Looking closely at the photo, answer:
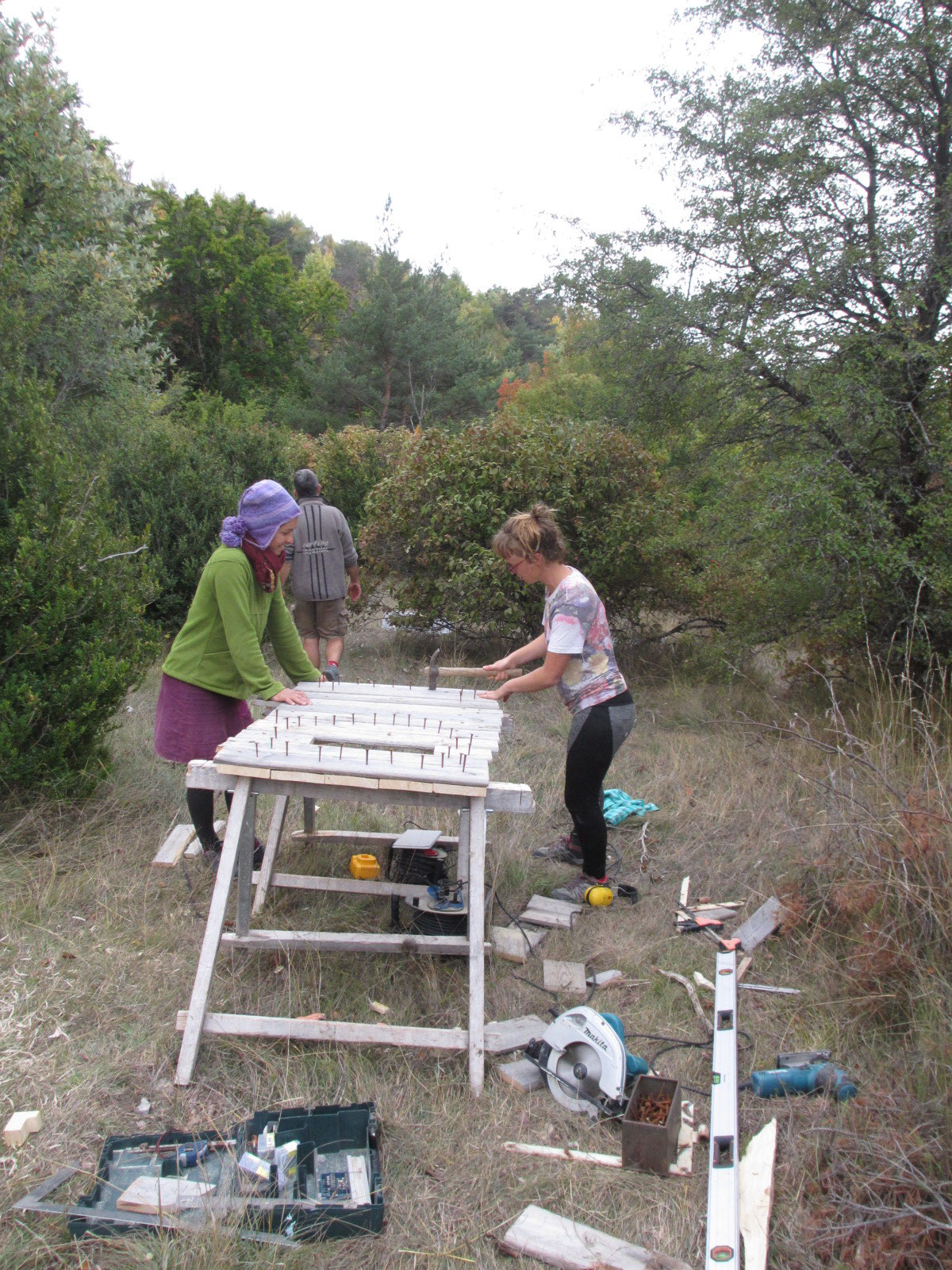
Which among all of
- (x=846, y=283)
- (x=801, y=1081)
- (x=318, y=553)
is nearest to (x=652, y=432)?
(x=846, y=283)

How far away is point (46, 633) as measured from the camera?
4.46m

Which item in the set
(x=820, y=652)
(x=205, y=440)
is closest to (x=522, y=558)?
(x=820, y=652)

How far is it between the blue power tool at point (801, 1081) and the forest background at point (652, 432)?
3481 millimetres

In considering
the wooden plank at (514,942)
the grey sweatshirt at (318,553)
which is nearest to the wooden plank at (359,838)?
the wooden plank at (514,942)

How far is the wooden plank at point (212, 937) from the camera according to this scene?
2865 millimetres

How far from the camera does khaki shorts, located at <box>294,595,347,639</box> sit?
738 centimetres

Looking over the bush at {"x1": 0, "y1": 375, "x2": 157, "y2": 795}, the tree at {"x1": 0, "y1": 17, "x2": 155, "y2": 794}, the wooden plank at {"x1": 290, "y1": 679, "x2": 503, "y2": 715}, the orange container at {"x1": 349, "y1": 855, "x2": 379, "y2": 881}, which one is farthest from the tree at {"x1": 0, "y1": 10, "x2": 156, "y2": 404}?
the orange container at {"x1": 349, "y1": 855, "x2": 379, "y2": 881}

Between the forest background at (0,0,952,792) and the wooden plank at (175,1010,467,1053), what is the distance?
6.82ft

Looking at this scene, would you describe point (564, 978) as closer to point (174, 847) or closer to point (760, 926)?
point (760, 926)

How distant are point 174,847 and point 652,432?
633cm

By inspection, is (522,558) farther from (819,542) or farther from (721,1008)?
(819,542)

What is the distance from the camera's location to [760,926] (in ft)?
12.8

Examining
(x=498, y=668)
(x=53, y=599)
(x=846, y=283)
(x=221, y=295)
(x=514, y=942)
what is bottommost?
(x=514, y=942)

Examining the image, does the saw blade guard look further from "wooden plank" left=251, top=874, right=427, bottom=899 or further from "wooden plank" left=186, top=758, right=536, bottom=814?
"wooden plank" left=251, top=874, right=427, bottom=899
